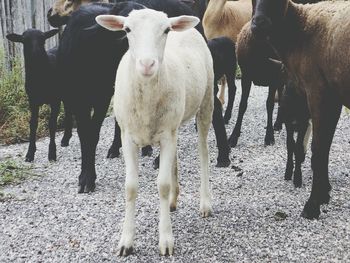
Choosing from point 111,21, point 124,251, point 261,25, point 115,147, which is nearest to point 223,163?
point 115,147

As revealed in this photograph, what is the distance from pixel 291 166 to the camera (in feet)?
20.5

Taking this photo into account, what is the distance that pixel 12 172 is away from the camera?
658 centimetres

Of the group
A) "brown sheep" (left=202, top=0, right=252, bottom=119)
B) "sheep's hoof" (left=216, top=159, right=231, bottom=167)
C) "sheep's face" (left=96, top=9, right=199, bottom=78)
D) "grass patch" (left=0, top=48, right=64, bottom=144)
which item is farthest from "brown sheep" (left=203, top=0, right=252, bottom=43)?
"sheep's face" (left=96, top=9, right=199, bottom=78)

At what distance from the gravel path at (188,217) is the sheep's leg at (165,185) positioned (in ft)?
0.33

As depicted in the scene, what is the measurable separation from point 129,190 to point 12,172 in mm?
2701

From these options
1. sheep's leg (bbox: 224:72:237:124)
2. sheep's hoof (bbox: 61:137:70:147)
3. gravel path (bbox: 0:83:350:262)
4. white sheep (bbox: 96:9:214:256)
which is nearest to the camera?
white sheep (bbox: 96:9:214:256)

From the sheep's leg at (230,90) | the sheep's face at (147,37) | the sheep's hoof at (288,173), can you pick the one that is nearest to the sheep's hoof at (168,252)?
the sheep's face at (147,37)

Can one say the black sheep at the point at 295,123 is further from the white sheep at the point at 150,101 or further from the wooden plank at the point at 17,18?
the wooden plank at the point at 17,18

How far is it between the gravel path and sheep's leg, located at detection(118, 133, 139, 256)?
101 millimetres

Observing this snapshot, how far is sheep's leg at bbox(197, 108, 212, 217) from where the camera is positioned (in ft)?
17.0

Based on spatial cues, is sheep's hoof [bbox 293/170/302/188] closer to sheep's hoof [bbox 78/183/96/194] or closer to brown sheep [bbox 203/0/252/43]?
sheep's hoof [bbox 78/183/96/194]

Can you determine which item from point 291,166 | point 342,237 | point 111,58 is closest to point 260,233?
point 342,237

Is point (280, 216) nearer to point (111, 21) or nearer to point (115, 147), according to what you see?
point (111, 21)

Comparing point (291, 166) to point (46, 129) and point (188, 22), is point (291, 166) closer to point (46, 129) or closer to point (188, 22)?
point (188, 22)
